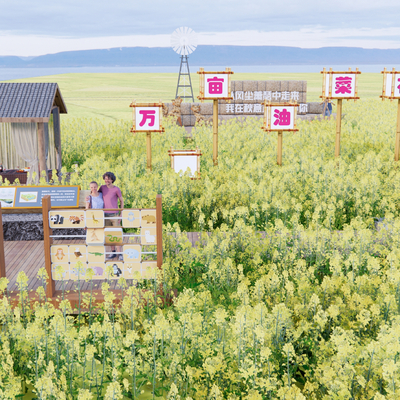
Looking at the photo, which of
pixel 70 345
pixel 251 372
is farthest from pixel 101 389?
pixel 251 372

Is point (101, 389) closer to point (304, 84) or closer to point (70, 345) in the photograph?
point (70, 345)

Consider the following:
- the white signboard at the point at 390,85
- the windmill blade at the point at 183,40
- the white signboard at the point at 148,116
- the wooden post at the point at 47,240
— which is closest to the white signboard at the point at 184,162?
the white signboard at the point at 148,116

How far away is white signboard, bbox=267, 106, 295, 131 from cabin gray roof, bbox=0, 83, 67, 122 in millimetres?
6130

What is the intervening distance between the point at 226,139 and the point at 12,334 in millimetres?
16117

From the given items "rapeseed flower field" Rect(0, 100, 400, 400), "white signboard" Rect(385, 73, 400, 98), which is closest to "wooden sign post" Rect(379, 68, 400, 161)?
"white signboard" Rect(385, 73, 400, 98)

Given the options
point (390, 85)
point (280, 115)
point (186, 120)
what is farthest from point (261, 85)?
point (280, 115)

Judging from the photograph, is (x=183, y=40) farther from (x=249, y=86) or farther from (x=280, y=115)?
(x=280, y=115)

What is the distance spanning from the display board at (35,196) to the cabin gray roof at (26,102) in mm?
4235

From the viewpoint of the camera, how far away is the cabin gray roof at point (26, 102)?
1336 centimetres

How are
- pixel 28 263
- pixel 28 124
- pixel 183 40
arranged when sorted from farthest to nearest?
pixel 183 40 < pixel 28 124 < pixel 28 263

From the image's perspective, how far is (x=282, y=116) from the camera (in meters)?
14.1

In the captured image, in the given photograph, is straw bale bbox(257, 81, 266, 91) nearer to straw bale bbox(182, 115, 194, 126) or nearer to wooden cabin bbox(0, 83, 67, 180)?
straw bale bbox(182, 115, 194, 126)

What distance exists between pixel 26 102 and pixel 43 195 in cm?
515

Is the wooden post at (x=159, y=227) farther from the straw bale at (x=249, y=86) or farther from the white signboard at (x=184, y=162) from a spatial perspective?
the straw bale at (x=249, y=86)
